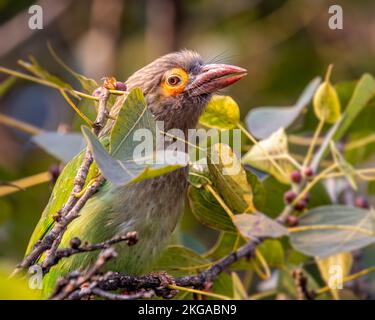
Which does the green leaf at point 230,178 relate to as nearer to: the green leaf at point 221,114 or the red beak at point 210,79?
the green leaf at point 221,114

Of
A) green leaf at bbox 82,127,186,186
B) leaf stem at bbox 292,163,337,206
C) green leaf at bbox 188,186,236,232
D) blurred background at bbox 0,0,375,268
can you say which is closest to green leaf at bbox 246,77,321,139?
leaf stem at bbox 292,163,337,206

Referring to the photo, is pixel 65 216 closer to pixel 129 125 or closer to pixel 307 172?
pixel 129 125

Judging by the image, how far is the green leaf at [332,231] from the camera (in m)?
3.41

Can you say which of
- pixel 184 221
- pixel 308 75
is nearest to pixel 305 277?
pixel 184 221

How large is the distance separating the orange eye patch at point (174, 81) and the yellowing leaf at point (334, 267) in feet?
3.67

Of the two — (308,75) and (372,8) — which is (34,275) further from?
(372,8)

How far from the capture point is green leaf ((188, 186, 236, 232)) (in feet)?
10.9

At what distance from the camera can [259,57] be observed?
7879mm

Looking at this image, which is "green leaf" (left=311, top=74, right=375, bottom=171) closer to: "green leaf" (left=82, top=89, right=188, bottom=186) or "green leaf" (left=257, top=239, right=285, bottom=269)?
"green leaf" (left=257, top=239, right=285, bottom=269)

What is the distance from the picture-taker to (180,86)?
153 inches

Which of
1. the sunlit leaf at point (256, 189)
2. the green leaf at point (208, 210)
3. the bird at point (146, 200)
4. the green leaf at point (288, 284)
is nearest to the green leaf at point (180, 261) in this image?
the bird at point (146, 200)

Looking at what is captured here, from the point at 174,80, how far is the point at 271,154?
647mm

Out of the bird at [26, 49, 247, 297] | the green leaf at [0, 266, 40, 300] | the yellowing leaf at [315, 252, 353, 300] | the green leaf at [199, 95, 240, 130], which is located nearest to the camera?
the green leaf at [0, 266, 40, 300]

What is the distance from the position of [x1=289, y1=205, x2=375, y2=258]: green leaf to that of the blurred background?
10.4 feet
